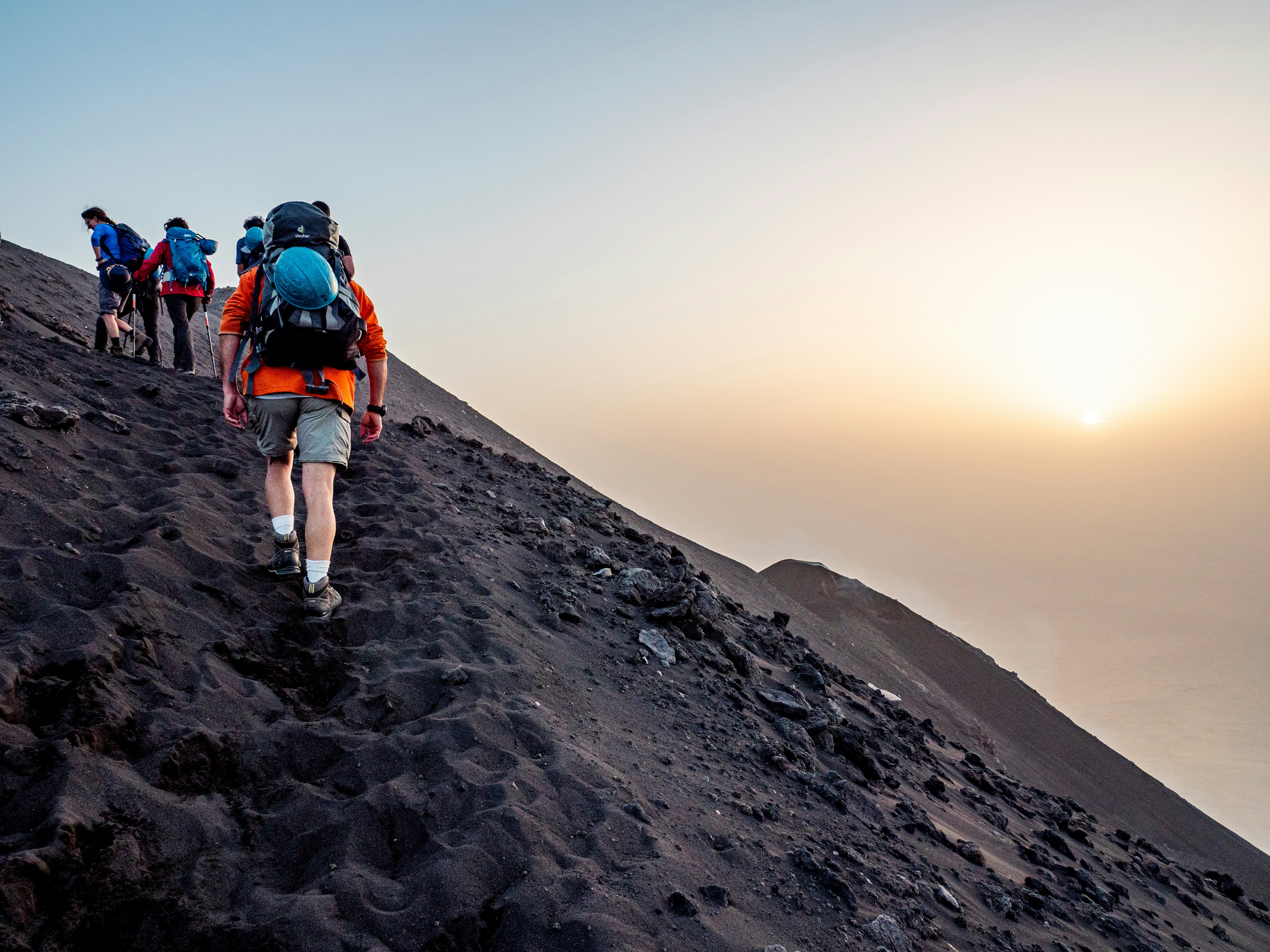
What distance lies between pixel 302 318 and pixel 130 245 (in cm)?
653

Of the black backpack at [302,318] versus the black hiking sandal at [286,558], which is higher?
the black backpack at [302,318]

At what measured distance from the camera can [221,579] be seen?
172 inches

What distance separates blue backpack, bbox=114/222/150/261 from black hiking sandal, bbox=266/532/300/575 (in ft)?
20.5

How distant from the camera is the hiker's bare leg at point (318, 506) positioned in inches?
167

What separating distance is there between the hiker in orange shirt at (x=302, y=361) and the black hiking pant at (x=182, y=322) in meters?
5.10

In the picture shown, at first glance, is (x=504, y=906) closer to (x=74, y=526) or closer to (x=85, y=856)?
(x=85, y=856)

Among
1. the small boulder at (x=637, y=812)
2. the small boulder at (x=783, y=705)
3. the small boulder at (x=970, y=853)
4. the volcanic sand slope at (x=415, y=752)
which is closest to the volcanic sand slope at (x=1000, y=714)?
the volcanic sand slope at (x=415, y=752)

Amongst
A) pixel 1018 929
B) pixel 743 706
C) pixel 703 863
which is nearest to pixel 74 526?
pixel 703 863

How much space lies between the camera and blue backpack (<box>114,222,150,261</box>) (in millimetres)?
8750

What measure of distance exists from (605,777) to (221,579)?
2.47 m

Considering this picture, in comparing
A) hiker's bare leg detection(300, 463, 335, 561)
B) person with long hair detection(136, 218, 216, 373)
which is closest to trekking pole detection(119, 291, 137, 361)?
person with long hair detection(136, 218, 216, 373)

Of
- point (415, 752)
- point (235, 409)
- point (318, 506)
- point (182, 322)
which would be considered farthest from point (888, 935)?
point (182, 322)

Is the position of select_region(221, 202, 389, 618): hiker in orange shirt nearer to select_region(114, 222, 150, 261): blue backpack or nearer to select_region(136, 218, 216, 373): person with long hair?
select_region(136, 218, 216, 373): person with long hair

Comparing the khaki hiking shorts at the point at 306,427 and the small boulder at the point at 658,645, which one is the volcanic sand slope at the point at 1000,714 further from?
the khaki hiking shorts at the point at 306,427
